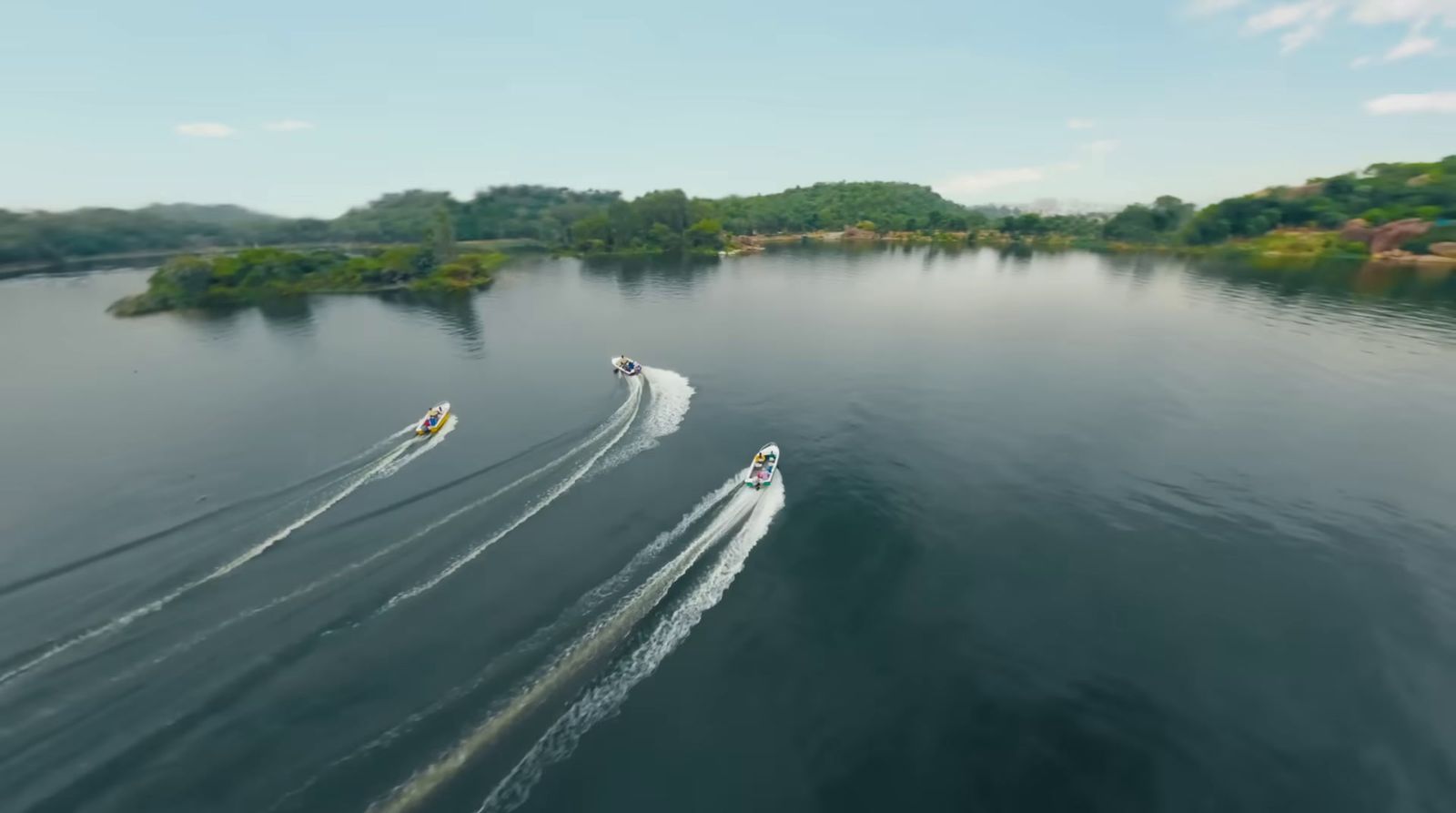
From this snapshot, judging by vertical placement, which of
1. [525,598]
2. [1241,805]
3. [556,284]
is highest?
[556,284]

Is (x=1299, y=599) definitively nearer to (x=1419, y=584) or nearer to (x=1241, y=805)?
(x=1419, y=584)

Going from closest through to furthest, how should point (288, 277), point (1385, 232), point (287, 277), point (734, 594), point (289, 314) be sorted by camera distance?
point (734, 594), point (289, 314), point (287, 277), point (288, 277), point (1385, 232)

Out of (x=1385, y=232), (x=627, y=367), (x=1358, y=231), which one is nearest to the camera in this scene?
(x=627, y=367)

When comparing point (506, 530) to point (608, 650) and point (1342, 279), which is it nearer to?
point (608, 650)

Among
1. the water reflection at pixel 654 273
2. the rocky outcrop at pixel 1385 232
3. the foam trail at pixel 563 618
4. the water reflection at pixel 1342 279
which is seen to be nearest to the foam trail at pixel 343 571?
the foam trail at pixel 563 618

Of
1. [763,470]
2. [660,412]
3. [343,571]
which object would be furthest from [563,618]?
[660,412]

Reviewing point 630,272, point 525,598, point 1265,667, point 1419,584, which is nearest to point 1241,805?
point 1265,667

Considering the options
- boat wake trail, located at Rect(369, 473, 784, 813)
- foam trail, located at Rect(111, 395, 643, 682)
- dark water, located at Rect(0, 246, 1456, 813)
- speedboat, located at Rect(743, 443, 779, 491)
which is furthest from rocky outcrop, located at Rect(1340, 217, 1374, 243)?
foam trail, located at Rect(111, 395, 643, 682)

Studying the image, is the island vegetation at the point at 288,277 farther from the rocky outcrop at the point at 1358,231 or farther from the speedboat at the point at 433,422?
the rocky outcrop at the point at 1358,231
